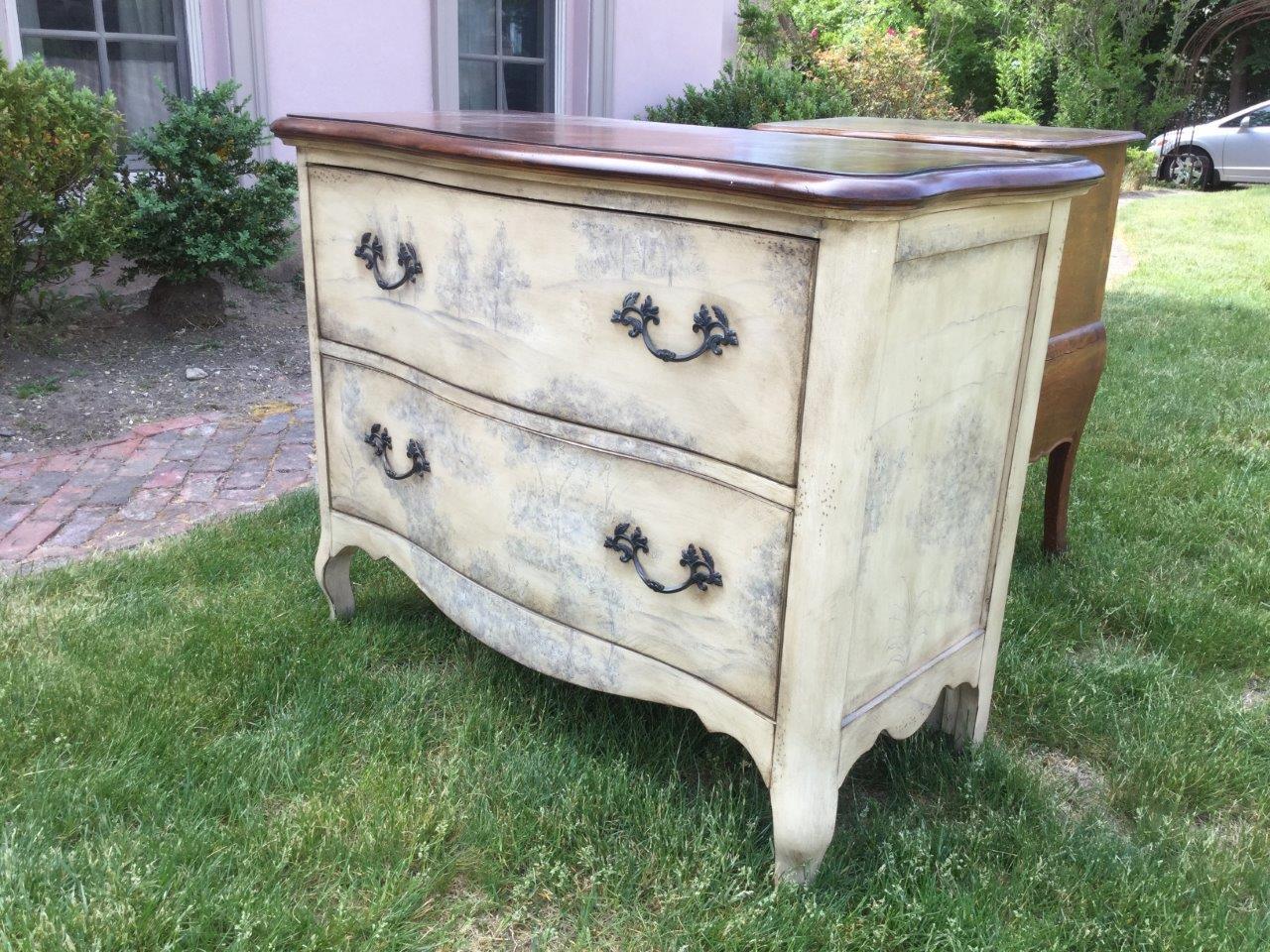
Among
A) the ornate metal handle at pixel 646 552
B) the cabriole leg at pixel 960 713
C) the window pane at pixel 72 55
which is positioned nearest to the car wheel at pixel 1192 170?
the window pane at pixel 72 55

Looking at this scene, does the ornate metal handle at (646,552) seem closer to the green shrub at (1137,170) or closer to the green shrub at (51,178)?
the green shrub at (51,178)

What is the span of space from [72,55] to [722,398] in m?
4.63

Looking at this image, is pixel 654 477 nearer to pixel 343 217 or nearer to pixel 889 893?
pixel 889 893

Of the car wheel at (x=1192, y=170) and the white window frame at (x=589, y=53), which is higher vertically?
the white window frame at (x=589, y=53)

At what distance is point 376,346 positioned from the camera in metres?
2.35

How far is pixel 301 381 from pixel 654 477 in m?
3.33

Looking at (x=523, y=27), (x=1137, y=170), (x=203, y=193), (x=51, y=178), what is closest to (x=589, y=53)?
(x=523, y=27)

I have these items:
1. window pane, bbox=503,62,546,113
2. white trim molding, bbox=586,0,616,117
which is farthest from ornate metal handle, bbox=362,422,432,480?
white trim molding, bbox=586,0,616,117

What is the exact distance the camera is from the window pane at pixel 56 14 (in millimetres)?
4828

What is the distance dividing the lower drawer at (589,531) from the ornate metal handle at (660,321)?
8.4 inches

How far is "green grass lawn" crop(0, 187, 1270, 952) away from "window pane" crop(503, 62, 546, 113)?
4318 millimetres

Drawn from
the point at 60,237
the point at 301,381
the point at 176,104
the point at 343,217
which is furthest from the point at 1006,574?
the point at 176,104

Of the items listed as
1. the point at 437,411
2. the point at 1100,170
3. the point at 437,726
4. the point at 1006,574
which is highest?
the point at 1100,170

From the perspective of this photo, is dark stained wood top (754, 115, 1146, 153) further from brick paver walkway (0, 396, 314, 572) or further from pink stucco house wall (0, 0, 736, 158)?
pink stucco house wall (0, 0, 736, 158)
